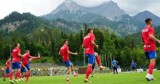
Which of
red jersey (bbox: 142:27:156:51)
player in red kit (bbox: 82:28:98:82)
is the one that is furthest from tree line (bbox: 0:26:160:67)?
red jersey (bbox: 142:27:156:51)

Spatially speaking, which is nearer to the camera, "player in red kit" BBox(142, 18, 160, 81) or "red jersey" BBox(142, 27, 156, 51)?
"player in red kit" BBox(142, 18, 160, 81)

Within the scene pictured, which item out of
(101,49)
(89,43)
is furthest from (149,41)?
(101,49)

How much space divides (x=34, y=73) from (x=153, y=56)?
231ft

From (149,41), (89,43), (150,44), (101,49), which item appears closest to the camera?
(150,44)

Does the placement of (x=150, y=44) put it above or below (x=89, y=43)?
below

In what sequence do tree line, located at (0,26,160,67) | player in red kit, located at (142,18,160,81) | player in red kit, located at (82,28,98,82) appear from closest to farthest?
player in red kit, located at (142,18,160,81) → player in red kit, located at (82,28,98,82) → tree line, located at (0,26,160,67)

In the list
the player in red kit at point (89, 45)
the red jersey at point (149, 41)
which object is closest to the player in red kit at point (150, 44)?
the red jersey at point (149, 41)

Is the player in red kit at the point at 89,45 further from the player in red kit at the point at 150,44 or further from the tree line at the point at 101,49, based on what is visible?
the tree line at the point at 101,49

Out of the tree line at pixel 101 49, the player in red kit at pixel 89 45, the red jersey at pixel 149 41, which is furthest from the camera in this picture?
the tree line at pixel 101 49

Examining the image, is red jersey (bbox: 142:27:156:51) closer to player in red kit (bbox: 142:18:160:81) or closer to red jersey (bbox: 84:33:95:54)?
player in red kit (bbox: 142:18:160:81)

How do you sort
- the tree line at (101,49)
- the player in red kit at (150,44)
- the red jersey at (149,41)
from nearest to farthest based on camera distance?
the player in red kit at (150,44)
the red jersey at (149,41)
the tree line at (101,49)

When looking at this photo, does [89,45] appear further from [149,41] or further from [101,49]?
[101,49]

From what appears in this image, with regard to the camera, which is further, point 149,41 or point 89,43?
point 89,43

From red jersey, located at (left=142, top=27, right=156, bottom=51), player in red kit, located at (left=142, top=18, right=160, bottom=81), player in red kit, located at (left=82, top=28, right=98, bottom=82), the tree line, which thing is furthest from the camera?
the tree line
